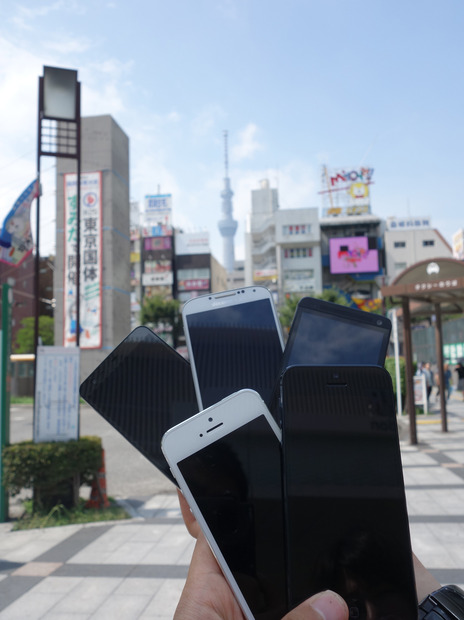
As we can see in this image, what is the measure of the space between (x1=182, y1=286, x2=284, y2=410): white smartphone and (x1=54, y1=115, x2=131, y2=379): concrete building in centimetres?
2992

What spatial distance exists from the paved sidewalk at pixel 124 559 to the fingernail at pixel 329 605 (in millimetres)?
3143

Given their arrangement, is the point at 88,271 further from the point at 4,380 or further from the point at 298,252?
the point at 298,252

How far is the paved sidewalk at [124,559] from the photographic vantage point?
3.76 m

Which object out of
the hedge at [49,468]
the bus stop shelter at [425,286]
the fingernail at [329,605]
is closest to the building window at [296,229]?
the bus stop shelter at [425,286]

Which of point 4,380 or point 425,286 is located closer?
point 4,380

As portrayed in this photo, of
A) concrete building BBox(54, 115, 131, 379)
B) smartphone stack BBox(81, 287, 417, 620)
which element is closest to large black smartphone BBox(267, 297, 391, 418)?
smartphone stack BBox(81, 287, 417, 620)

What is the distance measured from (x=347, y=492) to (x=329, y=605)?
0.64 feet

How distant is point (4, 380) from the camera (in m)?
6.04

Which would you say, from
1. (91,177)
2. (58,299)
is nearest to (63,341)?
(58,299)

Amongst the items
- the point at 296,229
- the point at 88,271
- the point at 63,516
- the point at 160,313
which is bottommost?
the point at 63,516

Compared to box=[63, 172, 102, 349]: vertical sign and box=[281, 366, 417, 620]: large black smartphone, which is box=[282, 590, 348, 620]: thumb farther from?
box=[63, 172, 102, 349]: vertical sign

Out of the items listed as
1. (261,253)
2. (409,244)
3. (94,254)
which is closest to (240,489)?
(94,254)

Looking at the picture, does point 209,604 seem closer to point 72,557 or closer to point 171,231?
point 72,557

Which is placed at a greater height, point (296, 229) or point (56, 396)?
point (296, 229)
